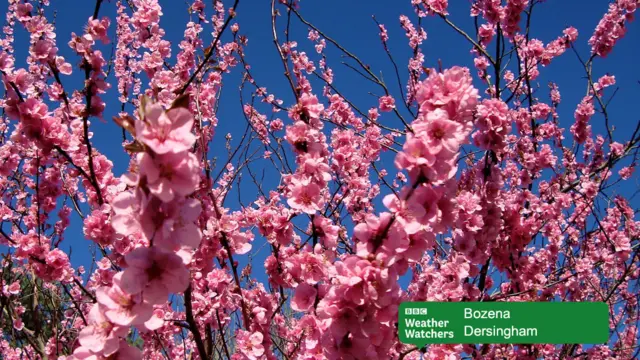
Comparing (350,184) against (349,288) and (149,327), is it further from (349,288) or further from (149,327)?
(149,327)

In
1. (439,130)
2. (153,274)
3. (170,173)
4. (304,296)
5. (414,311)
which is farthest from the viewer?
(414,311)

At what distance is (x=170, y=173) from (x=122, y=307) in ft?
1.59

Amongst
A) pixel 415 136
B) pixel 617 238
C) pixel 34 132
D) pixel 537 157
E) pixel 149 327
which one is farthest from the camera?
pixel 617 238

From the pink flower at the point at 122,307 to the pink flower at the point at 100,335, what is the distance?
5cm

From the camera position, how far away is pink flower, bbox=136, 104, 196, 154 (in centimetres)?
131

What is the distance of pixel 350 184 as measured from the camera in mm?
4180

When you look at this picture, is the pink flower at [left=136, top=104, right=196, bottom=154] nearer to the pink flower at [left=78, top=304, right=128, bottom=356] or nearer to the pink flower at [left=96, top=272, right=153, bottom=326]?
the pink flower at [left=96, top=272, right=153, bottom=326]

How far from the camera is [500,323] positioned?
300cm

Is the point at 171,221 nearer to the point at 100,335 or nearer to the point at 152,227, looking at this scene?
the point at 152,227

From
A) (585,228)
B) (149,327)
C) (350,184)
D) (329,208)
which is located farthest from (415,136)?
(585,228)

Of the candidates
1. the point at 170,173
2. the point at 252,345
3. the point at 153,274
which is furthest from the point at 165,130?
the point at 252,345

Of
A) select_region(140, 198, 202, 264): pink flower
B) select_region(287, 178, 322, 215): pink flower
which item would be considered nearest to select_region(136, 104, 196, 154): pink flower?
select_region(140, 198, 202, 264): pink flower

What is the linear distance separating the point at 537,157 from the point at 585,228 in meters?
1.42

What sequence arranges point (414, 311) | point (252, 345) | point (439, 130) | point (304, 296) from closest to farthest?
point (439, 130) → point (304, 296) → point (414, 311) → point (252, 345)
